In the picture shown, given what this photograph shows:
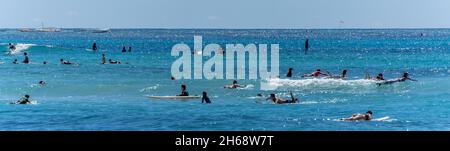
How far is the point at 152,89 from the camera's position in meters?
44.8

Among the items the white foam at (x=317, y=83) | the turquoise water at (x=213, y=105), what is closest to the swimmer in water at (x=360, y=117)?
the turquoise water at (x=213, y=105)

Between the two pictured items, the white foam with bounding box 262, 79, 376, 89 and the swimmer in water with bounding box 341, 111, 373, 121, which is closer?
the swimmer in water with bounding box 341, 111, 373, 121

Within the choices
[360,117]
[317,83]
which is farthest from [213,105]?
[317,83]

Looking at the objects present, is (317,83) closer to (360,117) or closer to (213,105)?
(213,105)

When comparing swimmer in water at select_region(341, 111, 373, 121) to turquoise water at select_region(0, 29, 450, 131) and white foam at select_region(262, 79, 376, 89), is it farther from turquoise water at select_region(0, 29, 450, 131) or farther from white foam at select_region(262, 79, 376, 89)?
white foam at select_region(262, 79, 376, 89)

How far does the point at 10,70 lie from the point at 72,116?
113 feet

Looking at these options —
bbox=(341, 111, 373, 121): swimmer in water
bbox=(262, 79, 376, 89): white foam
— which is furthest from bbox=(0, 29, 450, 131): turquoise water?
bbox=(341, 111, 373, 121): swimmer in water

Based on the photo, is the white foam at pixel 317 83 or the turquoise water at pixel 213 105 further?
the white foam at pixel 317 83

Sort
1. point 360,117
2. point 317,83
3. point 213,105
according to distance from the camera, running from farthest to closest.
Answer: point 317,83
point 213,105
point 360,117

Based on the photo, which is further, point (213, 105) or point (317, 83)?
point (317, 83)

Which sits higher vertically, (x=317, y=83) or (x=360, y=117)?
(x=317, y=83)

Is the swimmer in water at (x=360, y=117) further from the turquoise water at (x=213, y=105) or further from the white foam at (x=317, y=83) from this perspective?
the white foam at (x=317, y=83)
